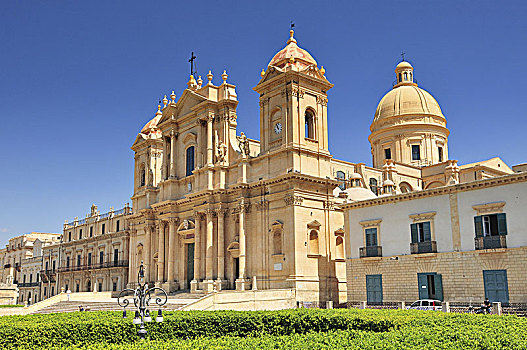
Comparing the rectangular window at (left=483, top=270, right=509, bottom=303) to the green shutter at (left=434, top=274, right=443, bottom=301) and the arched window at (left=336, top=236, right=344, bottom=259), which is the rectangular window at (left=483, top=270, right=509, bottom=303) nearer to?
the green shutter at (left=434, top=274, right=443, bottom=301)

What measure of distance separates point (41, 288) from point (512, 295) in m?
62.1

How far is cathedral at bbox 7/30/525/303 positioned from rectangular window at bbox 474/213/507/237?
8.58 ft

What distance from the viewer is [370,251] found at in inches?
1215

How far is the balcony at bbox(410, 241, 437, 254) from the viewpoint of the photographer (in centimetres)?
2806

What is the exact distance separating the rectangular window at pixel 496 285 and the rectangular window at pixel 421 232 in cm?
361

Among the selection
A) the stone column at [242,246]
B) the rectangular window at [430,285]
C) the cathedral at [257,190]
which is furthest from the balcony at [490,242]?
the stone column at [242,246]

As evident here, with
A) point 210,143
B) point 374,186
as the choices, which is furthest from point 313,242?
point 374,186

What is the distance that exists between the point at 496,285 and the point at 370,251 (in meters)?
7.46

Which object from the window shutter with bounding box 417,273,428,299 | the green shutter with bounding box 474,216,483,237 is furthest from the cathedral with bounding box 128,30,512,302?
the green shutter with bounding box 474,216,483,237

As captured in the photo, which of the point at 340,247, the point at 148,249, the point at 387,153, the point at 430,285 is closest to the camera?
the point at 430,285

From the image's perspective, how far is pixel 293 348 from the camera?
10750mm

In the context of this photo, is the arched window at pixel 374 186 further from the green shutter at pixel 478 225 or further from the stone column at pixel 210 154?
the green shutter at pixel 478 225

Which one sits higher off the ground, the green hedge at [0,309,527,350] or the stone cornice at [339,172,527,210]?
the stone cornice at [339,172,527,210]

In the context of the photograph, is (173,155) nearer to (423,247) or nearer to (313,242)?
(313,242)
